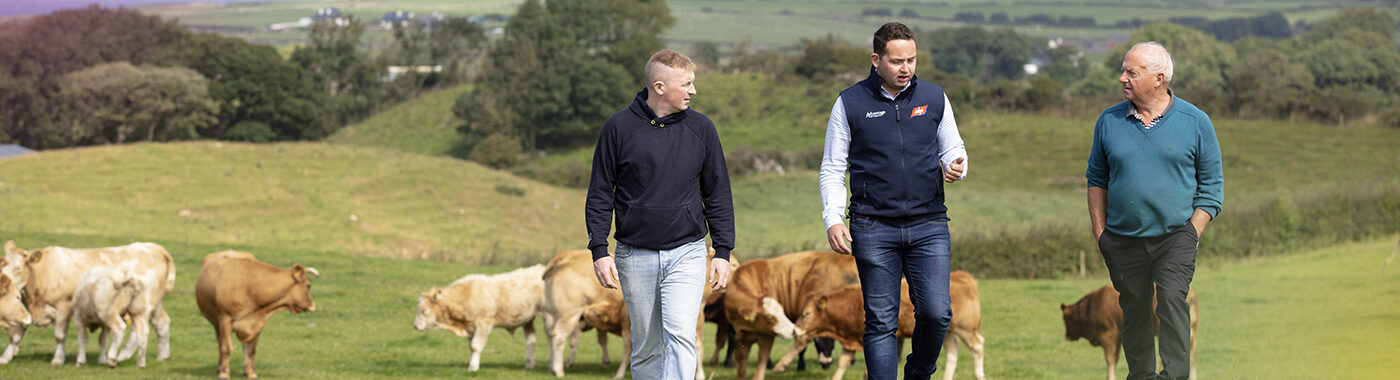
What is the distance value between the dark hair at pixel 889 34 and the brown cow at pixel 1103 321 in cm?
537

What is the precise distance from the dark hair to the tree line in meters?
101

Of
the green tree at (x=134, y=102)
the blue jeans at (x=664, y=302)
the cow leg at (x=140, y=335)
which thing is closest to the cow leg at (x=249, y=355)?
the cow leg at (x=140, y=335)

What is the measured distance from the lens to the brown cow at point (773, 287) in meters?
12.2

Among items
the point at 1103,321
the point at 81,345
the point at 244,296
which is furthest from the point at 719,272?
the point at 81,345

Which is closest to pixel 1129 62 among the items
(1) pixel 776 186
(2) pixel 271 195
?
(2) pixel 271 195

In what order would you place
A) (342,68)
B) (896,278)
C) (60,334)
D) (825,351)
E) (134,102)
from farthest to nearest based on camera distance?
(342,68) < (134,102) < (60,334) < (825,351) < (896,278)

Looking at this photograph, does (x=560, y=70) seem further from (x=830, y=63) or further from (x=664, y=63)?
(x=664, y=63)

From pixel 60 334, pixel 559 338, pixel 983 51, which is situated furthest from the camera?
pixel 983 51

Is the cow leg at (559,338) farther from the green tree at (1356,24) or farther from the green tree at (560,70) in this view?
the green tree at (1356,24)

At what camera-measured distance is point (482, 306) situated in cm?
1539

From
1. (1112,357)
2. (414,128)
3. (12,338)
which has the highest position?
(1112,357)

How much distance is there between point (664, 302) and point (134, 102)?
102288mm

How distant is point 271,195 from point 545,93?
5544 centimetres

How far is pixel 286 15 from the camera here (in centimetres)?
19550
